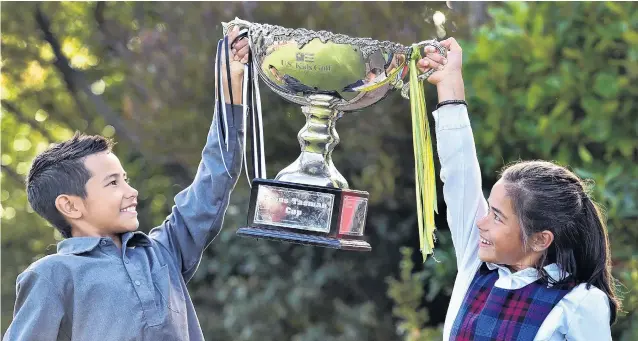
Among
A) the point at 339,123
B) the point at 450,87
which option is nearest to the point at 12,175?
the point at 339,123

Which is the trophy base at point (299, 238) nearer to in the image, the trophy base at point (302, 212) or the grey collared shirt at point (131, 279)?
the trophy base at point (302, 212)

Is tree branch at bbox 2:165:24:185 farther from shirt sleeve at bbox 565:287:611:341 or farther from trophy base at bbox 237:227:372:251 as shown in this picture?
shirt sleeve at bbox 565:287:611:341

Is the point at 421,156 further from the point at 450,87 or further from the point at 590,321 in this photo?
the point at 590,321

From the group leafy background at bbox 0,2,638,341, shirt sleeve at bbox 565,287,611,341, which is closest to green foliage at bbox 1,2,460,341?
leafy background at bbox 0,2,638,341

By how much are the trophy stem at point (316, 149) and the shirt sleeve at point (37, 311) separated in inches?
22.2

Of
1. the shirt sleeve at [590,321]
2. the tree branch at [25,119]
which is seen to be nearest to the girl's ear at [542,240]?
the shirt sleeve at [590,321]

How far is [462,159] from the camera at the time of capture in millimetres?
2357

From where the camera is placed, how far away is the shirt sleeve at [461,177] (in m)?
2.36

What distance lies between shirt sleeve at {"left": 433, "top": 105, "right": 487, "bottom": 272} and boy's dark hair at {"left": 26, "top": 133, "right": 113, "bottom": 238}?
80cm

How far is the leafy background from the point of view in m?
3.96

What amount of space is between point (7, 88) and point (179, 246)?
15.5ft

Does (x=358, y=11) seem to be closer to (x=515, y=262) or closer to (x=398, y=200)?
(x=398, y=200)

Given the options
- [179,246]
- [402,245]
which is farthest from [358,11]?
[179,246]

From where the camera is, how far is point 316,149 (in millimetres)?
2500
